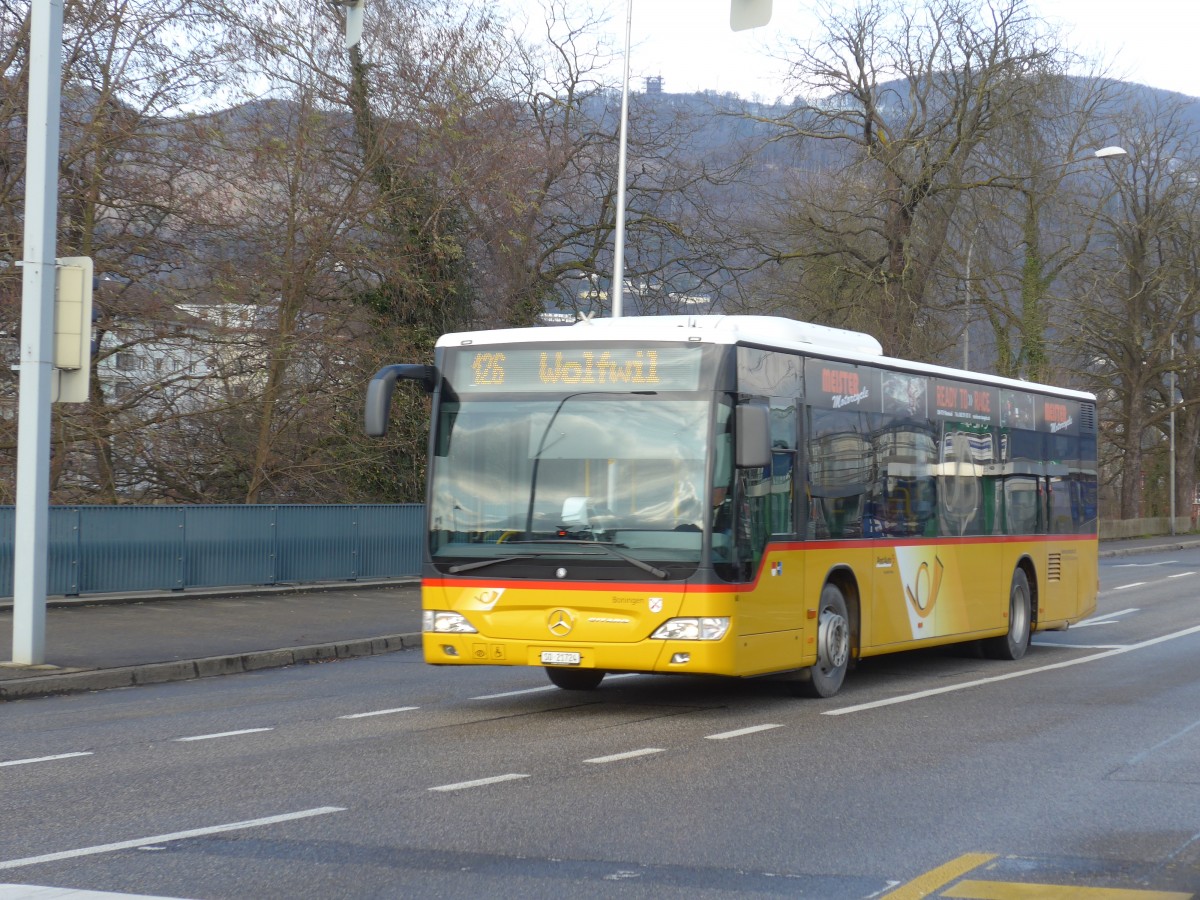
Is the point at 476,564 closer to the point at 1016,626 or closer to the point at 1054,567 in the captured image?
the point at 1016,626

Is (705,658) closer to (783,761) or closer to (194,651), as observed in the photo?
(783,761)

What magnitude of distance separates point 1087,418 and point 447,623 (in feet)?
35.4

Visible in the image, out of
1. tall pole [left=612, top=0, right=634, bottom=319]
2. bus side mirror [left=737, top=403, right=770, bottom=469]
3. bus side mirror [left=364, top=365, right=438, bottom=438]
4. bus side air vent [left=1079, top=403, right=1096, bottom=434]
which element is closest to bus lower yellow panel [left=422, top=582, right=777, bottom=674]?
bus side mirror [left=737, top=403, right=770, bottom=469]

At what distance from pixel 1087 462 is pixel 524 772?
12391 mm

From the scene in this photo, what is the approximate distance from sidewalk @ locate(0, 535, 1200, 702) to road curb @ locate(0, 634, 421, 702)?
0.01 meters

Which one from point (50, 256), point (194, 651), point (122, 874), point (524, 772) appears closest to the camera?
point (122, 874)

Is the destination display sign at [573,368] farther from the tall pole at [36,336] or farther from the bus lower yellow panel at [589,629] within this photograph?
the tall pole at [36,336]

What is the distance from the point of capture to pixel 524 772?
874 centimetres

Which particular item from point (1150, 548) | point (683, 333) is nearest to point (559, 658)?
point (683, 333)

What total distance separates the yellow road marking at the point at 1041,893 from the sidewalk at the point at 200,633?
931 cm

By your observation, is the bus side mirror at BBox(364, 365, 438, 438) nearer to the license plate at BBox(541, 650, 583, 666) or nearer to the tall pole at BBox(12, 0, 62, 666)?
the license plate at BBox(541, 650, 583, 666)

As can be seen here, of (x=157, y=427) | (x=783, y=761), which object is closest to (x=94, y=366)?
(x=157, y=427)

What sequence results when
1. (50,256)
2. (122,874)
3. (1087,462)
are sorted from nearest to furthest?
(122,874) < (50,256) < (1087,462)

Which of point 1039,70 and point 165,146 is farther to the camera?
point 1039,70
